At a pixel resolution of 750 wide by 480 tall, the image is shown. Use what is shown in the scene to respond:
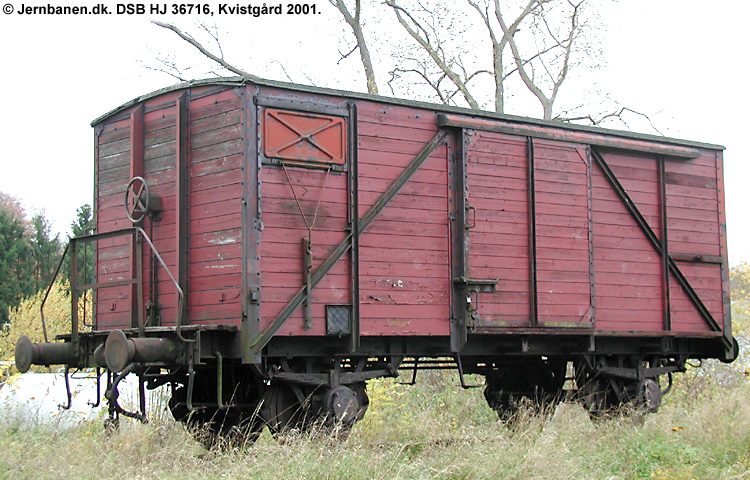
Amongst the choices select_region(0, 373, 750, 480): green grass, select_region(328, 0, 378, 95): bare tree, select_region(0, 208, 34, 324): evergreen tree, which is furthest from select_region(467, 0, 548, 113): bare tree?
select_region(0, 208, 34, 324): evergreen tree

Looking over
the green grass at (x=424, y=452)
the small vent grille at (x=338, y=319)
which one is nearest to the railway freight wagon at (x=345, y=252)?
the small vent grille at (x=338, y=319)

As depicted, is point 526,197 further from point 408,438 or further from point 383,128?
point 408,438

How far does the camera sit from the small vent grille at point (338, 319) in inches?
358

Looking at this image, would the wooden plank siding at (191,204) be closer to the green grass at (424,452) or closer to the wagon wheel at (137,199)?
the wagon wheel at (137,199)

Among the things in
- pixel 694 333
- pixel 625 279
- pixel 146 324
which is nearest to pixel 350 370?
pixel 146 324

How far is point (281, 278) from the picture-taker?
29.0 feet

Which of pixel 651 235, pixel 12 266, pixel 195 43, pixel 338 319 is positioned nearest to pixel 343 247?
pixel 338 319

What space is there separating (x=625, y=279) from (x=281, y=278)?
5.05 metres

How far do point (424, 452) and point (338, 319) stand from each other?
1615 mm

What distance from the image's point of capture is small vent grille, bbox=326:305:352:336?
909cm

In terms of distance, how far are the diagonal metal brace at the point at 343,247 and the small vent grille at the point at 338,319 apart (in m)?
0.34

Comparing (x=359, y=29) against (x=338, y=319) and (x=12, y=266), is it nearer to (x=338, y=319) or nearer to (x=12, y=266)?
(x=338, y=319)

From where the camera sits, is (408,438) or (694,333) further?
(694,333)

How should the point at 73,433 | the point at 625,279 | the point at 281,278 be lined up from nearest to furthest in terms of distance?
the point at 281,278
the point at 73,433
the point at 625,279
